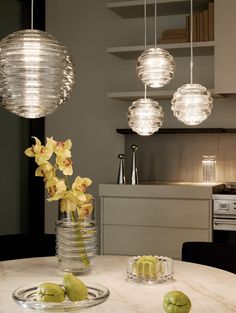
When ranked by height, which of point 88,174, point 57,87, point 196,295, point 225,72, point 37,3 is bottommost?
point 196,295

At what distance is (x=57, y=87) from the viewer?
78.6 inches

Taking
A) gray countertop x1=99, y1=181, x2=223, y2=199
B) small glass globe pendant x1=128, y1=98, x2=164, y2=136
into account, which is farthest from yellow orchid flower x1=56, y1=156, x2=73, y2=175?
gray countertop x1=99, y1=181, x2=223, y2=199

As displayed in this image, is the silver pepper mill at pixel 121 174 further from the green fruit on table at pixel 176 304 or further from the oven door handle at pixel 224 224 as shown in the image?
the green fruit on table at pixel 176 304

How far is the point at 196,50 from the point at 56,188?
2.74 m

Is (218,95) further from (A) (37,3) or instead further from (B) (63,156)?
(B) (63,156)

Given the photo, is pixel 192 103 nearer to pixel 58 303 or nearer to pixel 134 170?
pixel 58 303

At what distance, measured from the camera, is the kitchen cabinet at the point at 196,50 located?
14.2 ft

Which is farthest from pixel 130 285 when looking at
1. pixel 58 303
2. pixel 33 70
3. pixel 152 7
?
pixel 152 7

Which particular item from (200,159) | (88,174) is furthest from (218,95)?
(88,174)

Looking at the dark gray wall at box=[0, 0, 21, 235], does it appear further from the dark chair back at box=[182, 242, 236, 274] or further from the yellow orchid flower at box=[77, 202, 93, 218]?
the yellow orchid flower at box=[77, 202, 93, 218]

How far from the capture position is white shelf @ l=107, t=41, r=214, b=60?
441 cm

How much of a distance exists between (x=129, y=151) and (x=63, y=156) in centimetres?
291

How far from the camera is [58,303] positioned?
66.6 inches

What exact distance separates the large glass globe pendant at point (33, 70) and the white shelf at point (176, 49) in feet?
8.35
